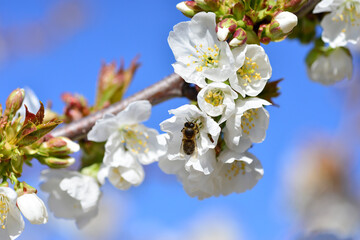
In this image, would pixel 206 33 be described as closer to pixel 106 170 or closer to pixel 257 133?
pixel 257 133

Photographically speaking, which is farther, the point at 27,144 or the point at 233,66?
the point at 27,144

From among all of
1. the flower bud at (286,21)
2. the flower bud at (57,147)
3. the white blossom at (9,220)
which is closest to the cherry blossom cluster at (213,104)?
the flower bud at (286,21)

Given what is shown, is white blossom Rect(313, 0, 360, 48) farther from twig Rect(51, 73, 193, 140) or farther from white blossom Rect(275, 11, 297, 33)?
twig Rect(51, 73, 193, 140)

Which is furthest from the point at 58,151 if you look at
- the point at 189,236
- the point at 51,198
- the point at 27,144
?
the point at 189,236

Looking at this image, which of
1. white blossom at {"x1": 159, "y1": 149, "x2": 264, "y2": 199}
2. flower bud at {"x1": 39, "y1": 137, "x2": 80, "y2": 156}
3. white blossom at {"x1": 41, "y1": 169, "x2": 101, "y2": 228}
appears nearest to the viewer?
white blossom at {"x1": 159, "y1": 149, "x2": 264, "y2": 199}

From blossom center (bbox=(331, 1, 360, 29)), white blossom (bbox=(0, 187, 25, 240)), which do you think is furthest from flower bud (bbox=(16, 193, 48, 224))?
blossom center (bbox=(331, 1, 360, 29))

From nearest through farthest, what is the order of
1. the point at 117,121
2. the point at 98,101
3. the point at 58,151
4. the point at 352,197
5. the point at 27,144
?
the point at 27,144, the point at 58,151, the point at 117,121, the point at 98,101, the point at 352,197
